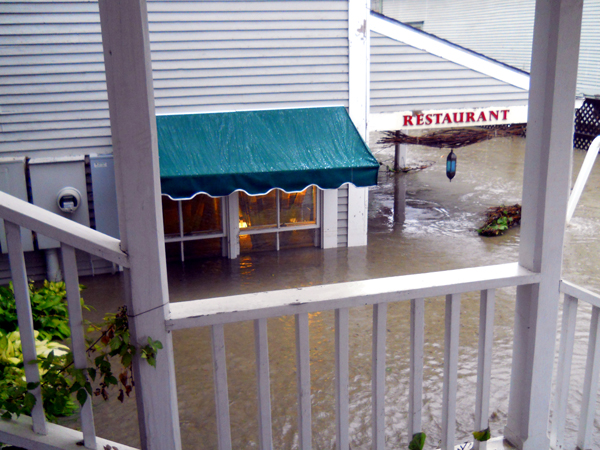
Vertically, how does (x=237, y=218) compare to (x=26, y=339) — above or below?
below

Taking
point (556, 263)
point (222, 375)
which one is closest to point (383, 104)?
point (556, 263)

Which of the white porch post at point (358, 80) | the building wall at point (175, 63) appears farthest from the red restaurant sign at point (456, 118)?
the building wall at point (175, 63)

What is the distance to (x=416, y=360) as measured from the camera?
2.52 meters

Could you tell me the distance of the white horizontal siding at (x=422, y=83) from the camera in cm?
845

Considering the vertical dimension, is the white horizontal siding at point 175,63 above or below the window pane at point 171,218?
above

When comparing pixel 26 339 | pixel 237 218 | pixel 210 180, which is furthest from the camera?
pixel 237 218

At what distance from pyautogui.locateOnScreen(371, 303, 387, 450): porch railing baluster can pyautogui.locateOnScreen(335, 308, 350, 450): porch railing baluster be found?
138mm

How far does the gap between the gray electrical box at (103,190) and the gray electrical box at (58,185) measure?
0.14 meters

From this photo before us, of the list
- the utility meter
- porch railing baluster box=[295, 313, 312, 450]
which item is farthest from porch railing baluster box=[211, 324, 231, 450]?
the utility meter

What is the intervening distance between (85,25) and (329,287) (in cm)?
612

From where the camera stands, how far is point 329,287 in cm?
236

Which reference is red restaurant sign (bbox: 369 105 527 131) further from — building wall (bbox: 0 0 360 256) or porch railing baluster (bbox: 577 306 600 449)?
porch railing baluster (bbox: 577 306 600 449)

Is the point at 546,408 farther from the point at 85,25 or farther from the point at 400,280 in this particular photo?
the point at 85,25

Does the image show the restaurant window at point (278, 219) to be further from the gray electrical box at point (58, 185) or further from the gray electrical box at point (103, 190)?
the gray electrical box at point (58, 185)
